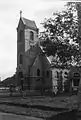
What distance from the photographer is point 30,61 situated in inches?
2181

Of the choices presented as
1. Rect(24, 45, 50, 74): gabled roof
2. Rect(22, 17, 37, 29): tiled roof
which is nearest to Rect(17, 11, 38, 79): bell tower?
Rect(22, 17, 37, 29): tiled roof

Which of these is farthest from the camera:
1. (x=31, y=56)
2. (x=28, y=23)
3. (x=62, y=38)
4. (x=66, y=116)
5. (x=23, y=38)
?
(x=28, y=23)

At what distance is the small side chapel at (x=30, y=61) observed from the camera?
5331cm

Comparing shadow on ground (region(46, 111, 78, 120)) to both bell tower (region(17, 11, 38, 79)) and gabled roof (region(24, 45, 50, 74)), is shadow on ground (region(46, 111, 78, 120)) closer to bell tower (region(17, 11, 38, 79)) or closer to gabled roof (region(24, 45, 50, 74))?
gabled roof (region(24, 45, 50, 74))

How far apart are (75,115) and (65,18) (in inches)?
309

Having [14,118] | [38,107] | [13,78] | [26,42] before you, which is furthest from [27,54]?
[14,118]

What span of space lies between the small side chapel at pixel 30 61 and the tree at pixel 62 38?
112 ft

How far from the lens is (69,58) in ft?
56.8

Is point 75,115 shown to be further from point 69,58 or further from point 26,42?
point 26,42

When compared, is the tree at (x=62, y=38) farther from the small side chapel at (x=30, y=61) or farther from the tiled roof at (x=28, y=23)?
the tiled roof at (x=28, y=23)

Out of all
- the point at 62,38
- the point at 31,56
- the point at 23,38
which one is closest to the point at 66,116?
the point at 62,38

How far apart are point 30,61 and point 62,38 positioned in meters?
38.6

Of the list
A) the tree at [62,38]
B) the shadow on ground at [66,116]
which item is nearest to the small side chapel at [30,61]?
the tree at [62,38]

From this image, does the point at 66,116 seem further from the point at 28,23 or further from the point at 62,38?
the point at 28,23
